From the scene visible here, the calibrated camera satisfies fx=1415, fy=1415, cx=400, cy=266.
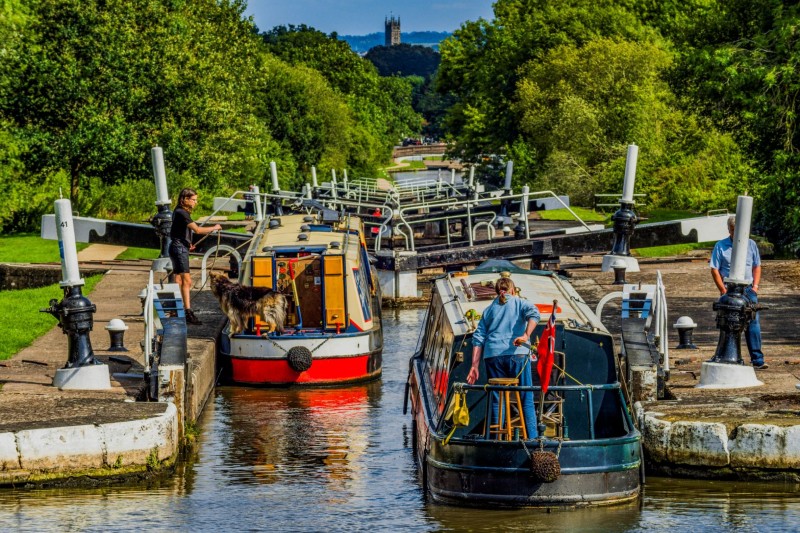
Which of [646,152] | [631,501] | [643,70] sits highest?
[643,70]

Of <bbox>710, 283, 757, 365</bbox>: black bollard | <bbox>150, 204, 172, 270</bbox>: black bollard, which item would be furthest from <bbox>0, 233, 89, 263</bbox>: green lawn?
<bbox>710, 283, 757, 365</bbox>: black bollard

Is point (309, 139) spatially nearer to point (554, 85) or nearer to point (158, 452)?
point (554, 85)

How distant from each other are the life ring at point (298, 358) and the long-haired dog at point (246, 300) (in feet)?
1.91

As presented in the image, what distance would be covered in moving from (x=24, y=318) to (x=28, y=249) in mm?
13090

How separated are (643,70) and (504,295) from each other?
4688 cm

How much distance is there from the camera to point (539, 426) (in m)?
13.7

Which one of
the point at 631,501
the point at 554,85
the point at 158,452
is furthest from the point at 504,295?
the point at 554,85

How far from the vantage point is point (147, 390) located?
677 inches

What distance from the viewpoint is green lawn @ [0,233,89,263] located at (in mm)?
34938

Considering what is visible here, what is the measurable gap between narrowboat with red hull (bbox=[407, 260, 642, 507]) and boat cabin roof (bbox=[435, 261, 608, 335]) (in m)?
0.02

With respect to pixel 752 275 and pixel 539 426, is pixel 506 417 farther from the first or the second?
pixel 752 275

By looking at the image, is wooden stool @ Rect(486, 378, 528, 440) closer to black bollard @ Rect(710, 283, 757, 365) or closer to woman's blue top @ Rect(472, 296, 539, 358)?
woman's blue top @ Rect(472, 296, 539, 358)

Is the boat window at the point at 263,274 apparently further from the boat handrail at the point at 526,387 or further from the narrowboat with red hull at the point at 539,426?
the boat handrail at the point at 526,387

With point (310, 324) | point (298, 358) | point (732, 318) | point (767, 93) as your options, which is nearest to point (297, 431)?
point (298, 358)
